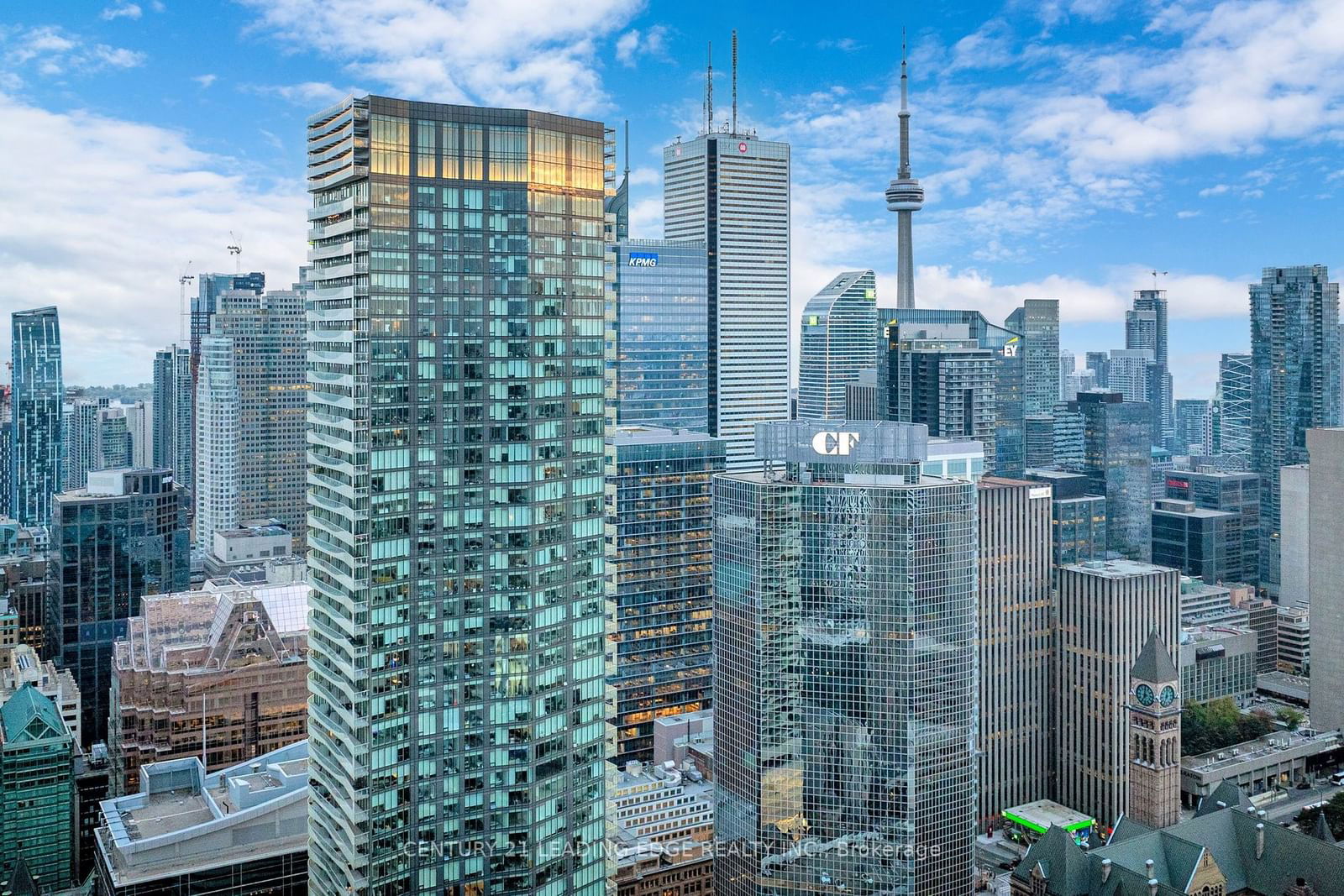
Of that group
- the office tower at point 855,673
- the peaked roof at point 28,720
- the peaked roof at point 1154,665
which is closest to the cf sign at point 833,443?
the office tower at point 855,673

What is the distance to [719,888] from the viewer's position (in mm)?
165750

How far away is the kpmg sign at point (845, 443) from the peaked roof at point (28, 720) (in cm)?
12924

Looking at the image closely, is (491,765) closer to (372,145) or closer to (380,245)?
(380,245)

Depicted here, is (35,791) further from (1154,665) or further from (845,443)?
(1154,665)

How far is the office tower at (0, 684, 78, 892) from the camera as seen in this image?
19450 cm

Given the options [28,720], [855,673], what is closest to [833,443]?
[855,673]

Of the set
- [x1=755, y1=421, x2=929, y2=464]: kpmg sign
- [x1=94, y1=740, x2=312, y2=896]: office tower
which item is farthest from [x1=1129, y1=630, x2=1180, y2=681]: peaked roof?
[x1=94, y1=740, x2=312, y2=896]: office tower

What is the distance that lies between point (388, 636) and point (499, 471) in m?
20.1

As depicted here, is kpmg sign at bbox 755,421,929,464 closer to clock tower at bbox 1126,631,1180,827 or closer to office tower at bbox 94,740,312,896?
clock tower at bbox 1126,631,1180,827

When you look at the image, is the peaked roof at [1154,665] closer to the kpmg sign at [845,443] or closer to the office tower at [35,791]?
the kpmg sign at [845,443]

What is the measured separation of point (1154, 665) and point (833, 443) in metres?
67.1

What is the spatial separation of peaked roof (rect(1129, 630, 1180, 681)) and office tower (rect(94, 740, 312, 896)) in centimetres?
12626

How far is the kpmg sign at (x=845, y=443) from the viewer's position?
15950cm

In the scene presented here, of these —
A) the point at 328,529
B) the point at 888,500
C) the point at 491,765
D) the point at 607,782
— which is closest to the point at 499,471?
the point at 328,529
